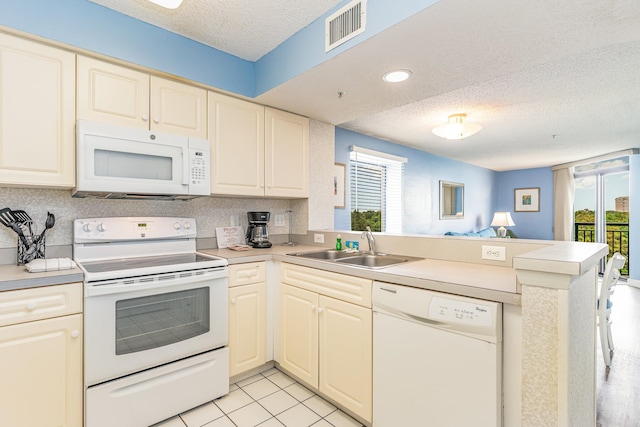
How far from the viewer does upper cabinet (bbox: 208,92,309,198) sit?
2338 millimetres

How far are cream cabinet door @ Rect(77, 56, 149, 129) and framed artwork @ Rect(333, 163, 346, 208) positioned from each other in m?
2.18

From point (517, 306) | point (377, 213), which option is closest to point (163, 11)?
point (517, 306)

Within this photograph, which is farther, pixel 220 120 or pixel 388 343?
pixel 220 120

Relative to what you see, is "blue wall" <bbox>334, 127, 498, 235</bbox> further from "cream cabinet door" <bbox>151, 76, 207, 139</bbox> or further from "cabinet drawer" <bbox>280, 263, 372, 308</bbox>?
"cream cabinet door" <bbox>151, 76, 207, 139</bbox>

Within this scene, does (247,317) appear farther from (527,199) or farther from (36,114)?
(527,199)

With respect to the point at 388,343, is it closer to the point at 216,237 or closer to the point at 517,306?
the point at 517,306

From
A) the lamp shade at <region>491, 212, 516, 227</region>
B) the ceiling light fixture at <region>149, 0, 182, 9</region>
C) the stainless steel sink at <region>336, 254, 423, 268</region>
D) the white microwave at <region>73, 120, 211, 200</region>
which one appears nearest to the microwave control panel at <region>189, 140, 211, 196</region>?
the white microwave at <region>73, 120, 211, 200</region>

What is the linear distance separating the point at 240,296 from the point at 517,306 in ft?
5.40

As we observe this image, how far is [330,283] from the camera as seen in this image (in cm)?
189

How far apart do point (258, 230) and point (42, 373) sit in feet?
5.22

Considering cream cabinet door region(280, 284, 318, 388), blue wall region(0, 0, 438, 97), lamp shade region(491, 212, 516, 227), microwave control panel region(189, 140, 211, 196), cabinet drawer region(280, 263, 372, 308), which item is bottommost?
cream cabinet door region(280, 284, 318, 388)

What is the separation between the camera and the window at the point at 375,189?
4012 millimetres

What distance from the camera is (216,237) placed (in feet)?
8.64

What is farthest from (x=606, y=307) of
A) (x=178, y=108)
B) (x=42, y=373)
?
(x=42, y=373)
